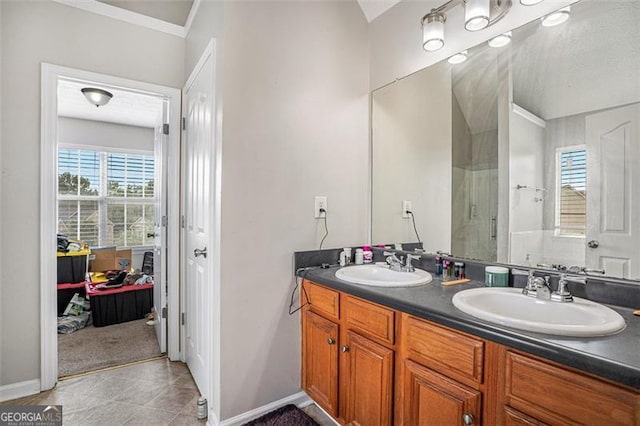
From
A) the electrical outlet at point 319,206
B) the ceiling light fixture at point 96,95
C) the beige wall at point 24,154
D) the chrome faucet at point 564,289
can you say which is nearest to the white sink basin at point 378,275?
the electrical outlet at point 319,206

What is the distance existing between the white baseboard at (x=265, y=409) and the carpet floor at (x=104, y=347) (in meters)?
1.22

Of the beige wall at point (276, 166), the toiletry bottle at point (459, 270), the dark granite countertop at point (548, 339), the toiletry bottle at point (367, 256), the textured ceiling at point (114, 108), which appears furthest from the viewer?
the textured ceiling at point (114, 108)

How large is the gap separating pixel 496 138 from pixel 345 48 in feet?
3.68

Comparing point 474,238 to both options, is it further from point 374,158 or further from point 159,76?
point 159,76

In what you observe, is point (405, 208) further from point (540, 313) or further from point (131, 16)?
point (131, 16)

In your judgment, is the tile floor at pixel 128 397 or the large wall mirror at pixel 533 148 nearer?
the large wall mirror at pixel 533 148

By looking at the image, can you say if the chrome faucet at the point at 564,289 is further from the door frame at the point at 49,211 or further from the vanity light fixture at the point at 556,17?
the door frame at the point at 49,211

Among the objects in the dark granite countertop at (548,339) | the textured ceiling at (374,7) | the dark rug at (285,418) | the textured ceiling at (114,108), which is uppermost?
the textured ceiling at (374,7)

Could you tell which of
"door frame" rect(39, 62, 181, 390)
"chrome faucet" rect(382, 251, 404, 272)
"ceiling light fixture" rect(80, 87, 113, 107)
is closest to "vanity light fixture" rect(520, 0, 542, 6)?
"chrome faucet" rect(382, 251, 404, 272)

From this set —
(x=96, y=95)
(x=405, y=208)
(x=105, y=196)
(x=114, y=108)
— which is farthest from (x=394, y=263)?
(x=105, y=196)

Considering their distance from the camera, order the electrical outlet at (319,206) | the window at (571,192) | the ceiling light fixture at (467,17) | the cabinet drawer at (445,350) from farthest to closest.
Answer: the electrical outlet at (319,206) < the ceiling light fixture at (467,17) < the window at (571,192) < the cabinet drawer at (445,350)

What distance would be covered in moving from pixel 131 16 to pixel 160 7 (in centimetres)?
22

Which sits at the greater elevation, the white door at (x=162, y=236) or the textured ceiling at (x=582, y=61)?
the textured ceiling at (x=582, y=61)

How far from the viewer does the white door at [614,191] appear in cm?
113
